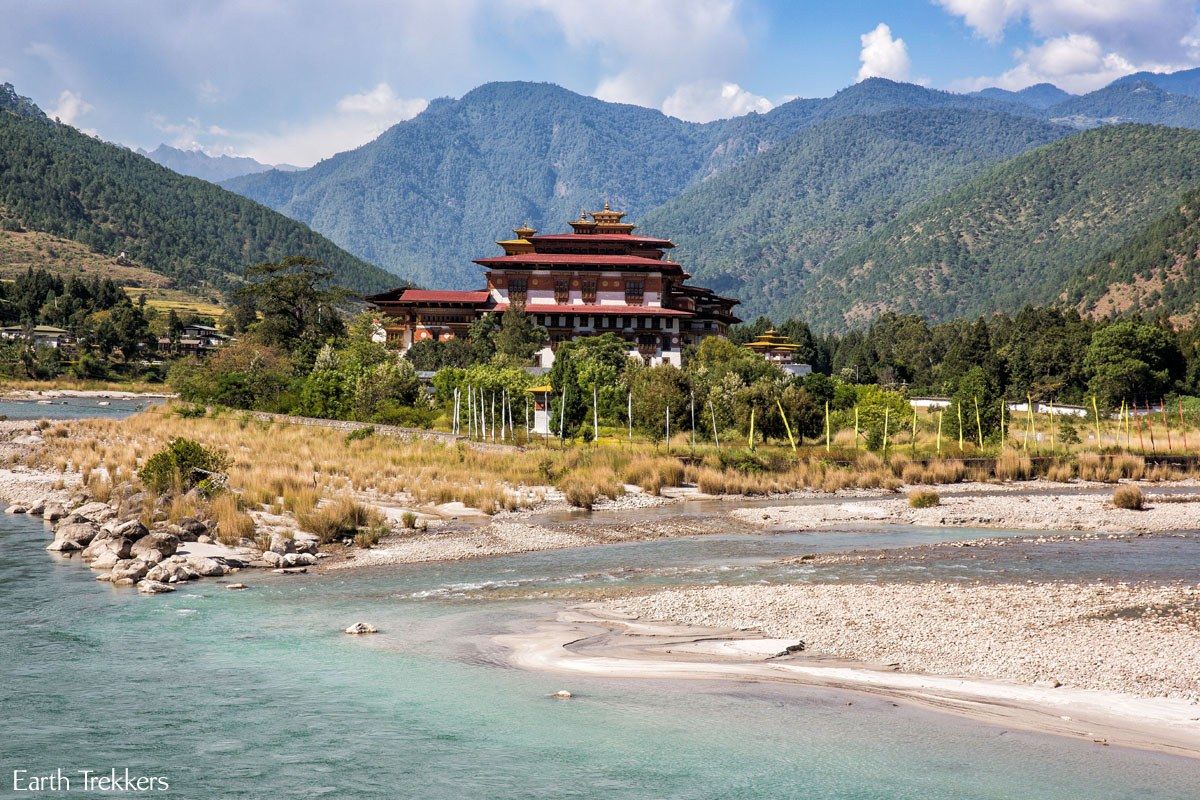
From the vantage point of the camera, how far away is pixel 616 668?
18984 millimetres

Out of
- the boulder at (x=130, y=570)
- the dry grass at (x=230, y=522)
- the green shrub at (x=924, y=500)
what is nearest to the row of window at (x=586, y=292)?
the green shrub at (x=924, y=500)

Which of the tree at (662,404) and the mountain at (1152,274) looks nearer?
the tree at (662,404)

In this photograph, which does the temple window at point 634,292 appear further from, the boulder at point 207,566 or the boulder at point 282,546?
the boulder at point 207,566

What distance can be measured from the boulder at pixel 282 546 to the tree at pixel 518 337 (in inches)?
2069

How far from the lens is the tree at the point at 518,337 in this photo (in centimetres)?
8462

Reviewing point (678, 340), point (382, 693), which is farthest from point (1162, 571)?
point (678, 340)

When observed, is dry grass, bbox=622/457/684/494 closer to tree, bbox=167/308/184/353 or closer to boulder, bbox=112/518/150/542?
boulder, bbox=112/518/150/542

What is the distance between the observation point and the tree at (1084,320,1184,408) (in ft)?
280

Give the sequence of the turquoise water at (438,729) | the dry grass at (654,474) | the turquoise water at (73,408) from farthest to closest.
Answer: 1. the turquoise water at (73,408)
2. the dry grass at (654,474)
3. the turquoise water at (438,729)

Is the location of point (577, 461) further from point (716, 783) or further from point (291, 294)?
point (291, 294)

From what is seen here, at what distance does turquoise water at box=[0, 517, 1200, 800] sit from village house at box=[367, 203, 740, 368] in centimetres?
7845

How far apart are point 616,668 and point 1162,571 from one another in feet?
51.8

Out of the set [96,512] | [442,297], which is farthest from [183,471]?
[442,297]

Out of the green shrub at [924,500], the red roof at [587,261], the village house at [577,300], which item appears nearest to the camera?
the green shrub at [924,500]
